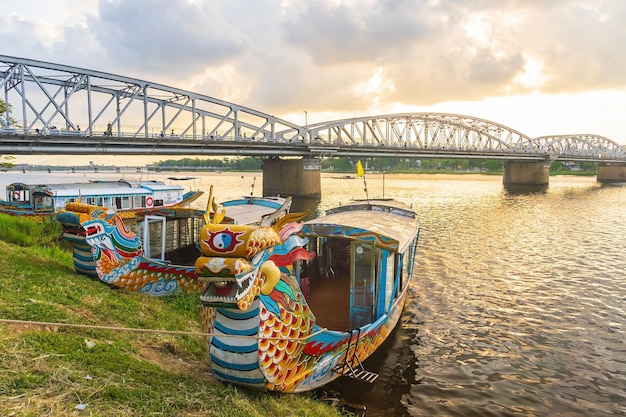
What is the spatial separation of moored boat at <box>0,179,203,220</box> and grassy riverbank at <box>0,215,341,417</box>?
569 inches

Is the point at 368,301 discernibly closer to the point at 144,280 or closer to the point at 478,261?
the point at 144,280

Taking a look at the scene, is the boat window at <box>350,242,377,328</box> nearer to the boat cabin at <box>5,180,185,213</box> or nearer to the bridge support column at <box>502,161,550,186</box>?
the boat cabin at <box>5,180,185,213</box>

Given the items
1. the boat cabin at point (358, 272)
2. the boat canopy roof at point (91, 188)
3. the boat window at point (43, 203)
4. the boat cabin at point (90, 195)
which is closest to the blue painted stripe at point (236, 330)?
the boat cabin at point (358, 272)

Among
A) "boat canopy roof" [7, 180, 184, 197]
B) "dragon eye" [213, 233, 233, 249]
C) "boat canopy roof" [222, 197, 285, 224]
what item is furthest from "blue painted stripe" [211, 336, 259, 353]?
"boat canopy roof" [7, 180, 184, 197]

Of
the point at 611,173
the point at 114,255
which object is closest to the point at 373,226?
the point at 114,255

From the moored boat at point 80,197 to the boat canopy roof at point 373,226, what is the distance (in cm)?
1637

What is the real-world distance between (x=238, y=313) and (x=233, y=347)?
1.97ft

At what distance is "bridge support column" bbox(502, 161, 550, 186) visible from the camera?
93.9 m

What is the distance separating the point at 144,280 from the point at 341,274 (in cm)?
625

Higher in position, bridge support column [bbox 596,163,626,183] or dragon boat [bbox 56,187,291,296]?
bridge support column [bbox 596,163,626,183]

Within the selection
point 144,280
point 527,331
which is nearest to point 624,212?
point 527,331

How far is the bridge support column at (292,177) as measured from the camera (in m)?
62.6

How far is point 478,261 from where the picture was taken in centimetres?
2195

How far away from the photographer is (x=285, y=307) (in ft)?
22.9
